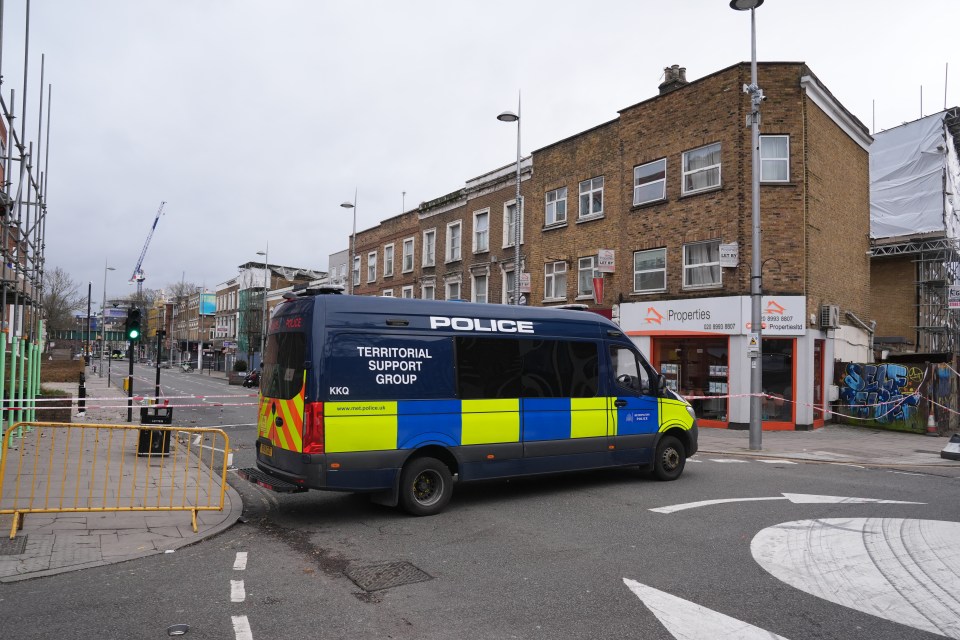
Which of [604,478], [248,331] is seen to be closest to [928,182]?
[604,478]

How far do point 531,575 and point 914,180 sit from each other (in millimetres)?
30128

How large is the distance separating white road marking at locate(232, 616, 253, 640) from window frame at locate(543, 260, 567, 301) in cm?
2056

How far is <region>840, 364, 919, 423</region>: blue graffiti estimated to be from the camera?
1777cm

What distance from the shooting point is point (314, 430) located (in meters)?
7.06

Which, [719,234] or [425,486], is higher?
[719,234]

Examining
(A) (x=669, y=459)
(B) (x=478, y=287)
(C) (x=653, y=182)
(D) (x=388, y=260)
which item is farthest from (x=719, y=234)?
(D) (x=388, y=260)

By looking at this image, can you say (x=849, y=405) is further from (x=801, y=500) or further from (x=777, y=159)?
(x=801, y=500)

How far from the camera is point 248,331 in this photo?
2379 inches

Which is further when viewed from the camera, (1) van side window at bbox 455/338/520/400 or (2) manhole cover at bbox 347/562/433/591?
(1) van side window at bbox 455/338/520/400

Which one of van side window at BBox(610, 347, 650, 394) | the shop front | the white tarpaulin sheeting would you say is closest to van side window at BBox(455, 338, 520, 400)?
van side window at BBox(610, 347, 650, 394)

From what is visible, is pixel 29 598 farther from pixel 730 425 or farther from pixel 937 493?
pixel 730 425

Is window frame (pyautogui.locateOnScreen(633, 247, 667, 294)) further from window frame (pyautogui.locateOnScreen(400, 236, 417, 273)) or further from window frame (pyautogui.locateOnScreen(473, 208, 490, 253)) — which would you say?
window frame (pyautogui.locateOnScreen(400, 236, 417, 273))

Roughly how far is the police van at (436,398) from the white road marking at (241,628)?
2551 mm

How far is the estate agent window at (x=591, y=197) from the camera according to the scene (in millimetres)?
23188
